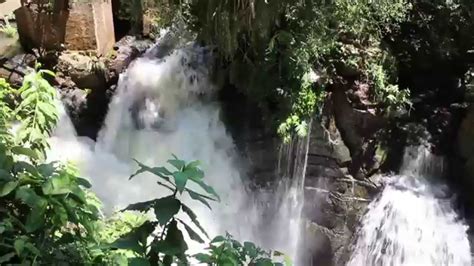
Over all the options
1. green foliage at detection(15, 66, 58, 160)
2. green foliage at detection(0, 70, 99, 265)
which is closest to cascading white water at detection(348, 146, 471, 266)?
green foliage at detection(15, 66, 58, 160)

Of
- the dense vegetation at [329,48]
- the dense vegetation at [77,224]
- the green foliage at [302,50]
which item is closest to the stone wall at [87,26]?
the dense vegetation at [329,48]

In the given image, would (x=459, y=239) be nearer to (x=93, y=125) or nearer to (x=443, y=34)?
(x=443, y=34)

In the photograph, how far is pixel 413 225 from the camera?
6230 millimetres

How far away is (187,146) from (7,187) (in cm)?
459

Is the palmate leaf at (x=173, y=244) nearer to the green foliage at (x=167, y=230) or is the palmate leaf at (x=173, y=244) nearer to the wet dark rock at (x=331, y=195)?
the green foliage at (x=167, y=230)

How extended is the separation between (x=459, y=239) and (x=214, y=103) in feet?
9.69

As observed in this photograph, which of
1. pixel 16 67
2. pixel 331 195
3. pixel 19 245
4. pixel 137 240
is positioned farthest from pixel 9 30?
pixel 137 240

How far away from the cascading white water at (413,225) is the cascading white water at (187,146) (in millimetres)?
838

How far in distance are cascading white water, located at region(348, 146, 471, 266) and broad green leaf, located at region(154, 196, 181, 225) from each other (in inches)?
192

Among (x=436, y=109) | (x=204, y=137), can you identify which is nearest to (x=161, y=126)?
(x=204, y=137)

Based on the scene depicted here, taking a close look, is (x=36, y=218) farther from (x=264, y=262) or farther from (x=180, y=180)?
(x=264, y=262)

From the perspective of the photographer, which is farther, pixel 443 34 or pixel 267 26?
pixel 443 34

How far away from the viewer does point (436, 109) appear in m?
6.53

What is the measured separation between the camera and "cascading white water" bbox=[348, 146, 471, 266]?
20.1ft
